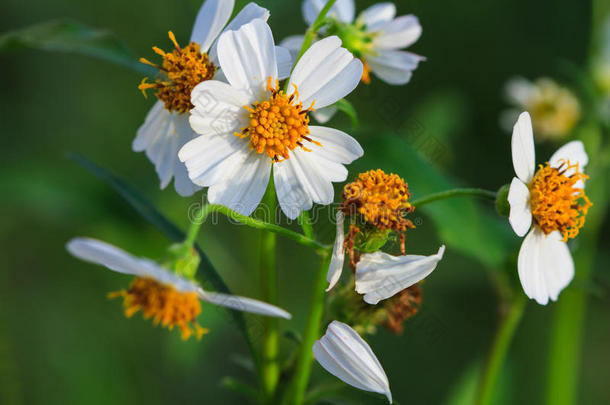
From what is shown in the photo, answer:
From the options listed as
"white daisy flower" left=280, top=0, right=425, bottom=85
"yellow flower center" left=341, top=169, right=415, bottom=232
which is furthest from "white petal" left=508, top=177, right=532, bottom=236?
"white daisy flower" left=280, top=0, right=425, bottom=85

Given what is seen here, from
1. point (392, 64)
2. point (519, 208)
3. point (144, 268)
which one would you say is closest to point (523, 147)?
point (519, 208)

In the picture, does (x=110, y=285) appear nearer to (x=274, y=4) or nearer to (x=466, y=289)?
(x=274, y=4)

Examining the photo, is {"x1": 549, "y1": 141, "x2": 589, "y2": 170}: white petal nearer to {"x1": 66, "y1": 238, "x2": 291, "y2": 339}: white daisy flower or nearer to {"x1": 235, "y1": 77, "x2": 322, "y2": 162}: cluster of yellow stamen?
{"x1": 235, "y1": 77, "x2": 322, "y2": 162}: cluster of yellow stamen

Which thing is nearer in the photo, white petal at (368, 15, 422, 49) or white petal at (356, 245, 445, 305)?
white petal at (356, 245, 445, 305)

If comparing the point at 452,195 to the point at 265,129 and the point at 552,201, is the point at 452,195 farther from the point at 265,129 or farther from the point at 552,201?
the point at 265,129

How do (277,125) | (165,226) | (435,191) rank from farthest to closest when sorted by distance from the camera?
(435,191), (165,226), (277,125)

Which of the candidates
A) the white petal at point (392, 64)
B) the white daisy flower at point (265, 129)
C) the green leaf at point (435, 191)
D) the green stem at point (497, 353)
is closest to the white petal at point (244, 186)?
the white daisy flower at point (265, 129)
